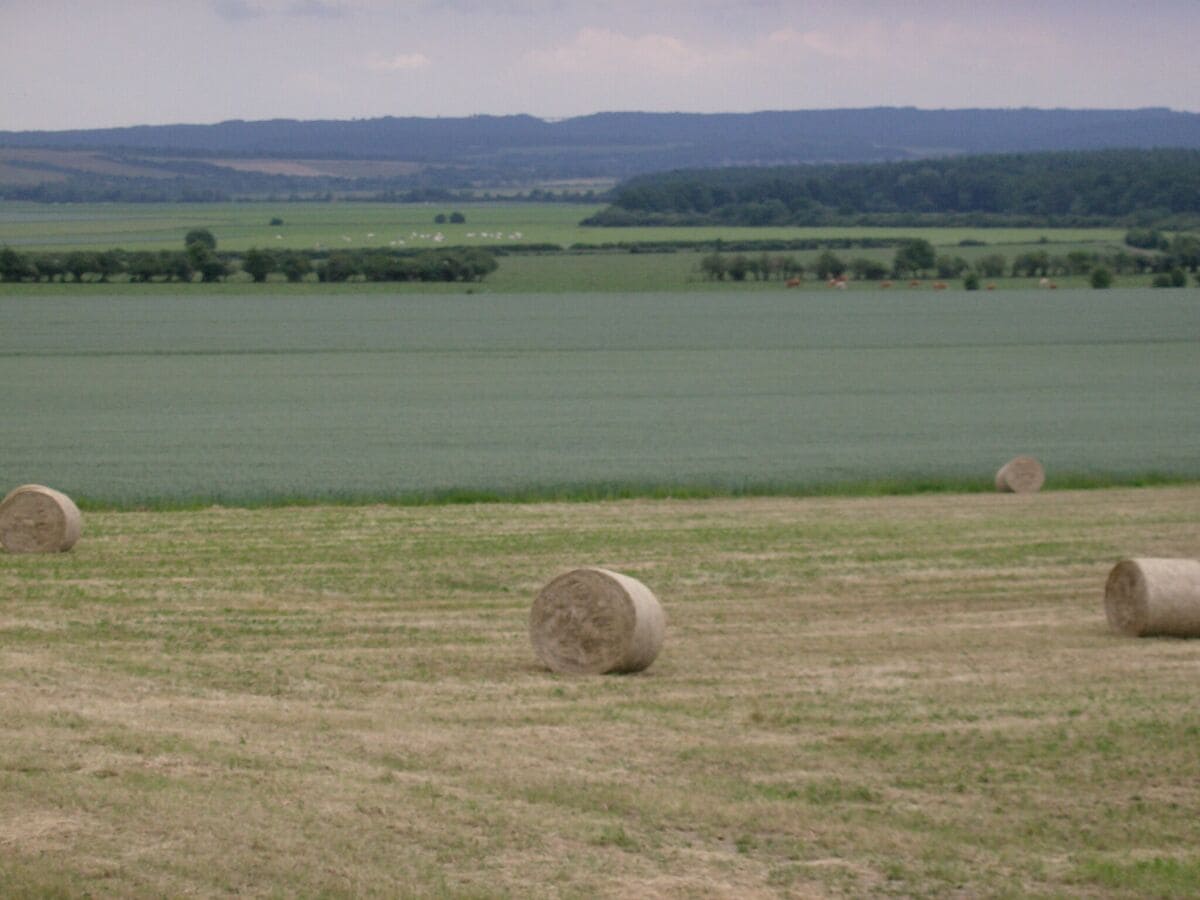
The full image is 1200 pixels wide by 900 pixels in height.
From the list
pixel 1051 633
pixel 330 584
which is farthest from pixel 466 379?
pixel 1051 633

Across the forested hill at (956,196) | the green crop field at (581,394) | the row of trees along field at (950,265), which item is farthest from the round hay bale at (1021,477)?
the forested hill at (956,196)

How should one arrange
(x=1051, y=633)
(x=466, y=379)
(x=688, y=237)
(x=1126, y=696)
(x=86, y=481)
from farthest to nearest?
(x=688, y=237) → (x=466, y=379) → (x=86, y=481) → (x=1051, y=633) → (x=1126, y=696)

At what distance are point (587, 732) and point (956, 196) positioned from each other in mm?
175192

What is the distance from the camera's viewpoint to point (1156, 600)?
51.3 feet

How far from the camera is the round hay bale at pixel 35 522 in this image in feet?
69.4

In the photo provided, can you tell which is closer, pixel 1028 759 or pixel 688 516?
pixel 1028 759

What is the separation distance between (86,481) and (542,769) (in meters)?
19.1

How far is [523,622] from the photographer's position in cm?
1700

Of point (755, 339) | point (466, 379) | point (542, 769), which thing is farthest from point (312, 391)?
point (542, 769)

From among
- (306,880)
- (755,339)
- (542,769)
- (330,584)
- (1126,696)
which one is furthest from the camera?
(755,339)

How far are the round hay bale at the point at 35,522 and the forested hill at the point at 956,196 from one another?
129297mm

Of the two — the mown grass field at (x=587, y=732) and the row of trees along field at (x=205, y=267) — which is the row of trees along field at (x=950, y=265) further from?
the mown grass field at (x=587, y=732)

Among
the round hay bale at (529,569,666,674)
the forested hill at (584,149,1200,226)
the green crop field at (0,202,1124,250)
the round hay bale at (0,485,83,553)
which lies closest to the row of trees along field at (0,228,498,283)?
the green crop field at (0,202,1124,250)

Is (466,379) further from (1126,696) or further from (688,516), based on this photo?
(1126,696)
